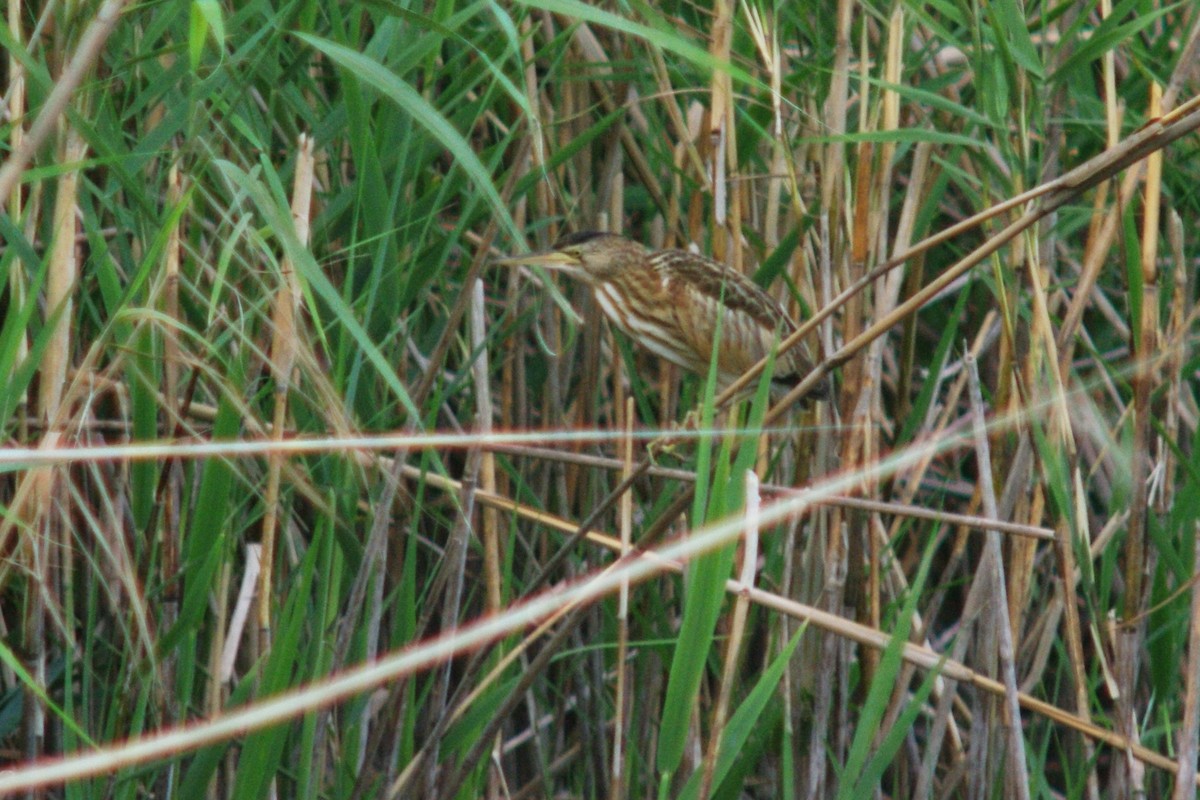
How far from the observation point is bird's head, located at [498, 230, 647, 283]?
6.48 ft

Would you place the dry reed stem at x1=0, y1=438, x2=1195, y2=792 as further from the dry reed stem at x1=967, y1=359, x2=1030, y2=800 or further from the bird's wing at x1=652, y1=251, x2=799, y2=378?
the bird's wing at x1=652, y1=251, x2=799, y2=378

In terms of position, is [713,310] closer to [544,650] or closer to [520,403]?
[520,403]

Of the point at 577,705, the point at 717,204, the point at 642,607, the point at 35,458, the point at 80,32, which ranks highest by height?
the point at 80,32

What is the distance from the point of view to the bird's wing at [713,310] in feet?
6.76

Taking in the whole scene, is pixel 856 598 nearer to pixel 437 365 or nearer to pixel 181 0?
pixel 437 365

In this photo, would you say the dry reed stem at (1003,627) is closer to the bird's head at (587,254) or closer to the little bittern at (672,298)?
the little bittern at (672,298)

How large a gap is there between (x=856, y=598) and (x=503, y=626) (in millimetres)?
452

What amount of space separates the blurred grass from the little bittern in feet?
0.16

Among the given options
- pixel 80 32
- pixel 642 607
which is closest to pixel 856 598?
pixel 642 607

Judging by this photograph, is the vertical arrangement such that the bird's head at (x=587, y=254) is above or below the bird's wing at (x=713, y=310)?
above

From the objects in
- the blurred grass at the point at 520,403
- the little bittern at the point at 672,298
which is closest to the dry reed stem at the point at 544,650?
the blurred grass at the point at 520,403

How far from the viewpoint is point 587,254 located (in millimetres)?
1989

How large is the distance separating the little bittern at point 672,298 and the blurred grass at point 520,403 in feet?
0.16

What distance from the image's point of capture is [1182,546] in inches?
67.4
